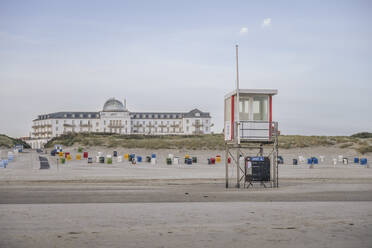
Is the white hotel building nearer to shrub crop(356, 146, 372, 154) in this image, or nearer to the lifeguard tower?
shrub crop(356, 146, 372, 154)

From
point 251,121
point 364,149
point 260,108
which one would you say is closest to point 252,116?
point 251,121

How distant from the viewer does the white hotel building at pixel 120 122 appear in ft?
Result: 530

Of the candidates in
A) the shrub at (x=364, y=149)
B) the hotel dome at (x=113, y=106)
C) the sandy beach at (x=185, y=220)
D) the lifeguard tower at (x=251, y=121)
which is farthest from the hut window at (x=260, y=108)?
the hotel dome at (x=113, y=106)

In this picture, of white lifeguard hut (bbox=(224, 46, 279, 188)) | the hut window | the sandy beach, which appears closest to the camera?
the sandy beach

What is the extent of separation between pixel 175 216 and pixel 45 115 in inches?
6908

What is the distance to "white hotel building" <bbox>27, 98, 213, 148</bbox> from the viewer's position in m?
162

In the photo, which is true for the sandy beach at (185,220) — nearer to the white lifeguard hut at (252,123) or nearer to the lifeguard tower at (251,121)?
the white lifeguard hut at (252,123)

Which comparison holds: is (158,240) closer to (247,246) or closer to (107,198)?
(247,246)

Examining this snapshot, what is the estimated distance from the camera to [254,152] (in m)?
68.1

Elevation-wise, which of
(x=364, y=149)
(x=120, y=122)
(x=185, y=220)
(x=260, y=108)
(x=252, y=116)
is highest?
(x=120, y=122)

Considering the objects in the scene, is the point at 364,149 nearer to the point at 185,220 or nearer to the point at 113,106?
the point at 185,220

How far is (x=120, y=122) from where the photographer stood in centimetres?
16075

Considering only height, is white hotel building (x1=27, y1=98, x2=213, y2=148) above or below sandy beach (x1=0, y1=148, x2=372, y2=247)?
above

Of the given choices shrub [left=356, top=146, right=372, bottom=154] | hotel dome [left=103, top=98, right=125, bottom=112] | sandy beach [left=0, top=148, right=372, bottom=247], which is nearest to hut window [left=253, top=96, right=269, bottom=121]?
sandy beach [left=0, top=148, right=372, bottom=247]
